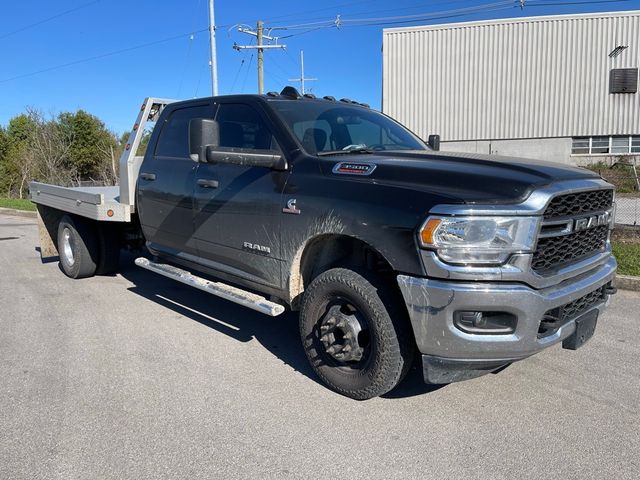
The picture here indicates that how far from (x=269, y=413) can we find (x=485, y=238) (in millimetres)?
1728

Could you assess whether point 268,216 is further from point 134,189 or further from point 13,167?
point 13,167

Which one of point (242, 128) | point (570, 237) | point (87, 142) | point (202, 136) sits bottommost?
point (570, 237)

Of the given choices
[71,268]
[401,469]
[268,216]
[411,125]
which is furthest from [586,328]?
[411,125]

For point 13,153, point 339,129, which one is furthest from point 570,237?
point 13,153

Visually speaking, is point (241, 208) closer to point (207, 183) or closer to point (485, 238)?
point (207, 183)

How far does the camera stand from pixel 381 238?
10.5ft

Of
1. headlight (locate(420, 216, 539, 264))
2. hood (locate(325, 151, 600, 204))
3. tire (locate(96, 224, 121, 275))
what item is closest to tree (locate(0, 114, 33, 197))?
tire (locate(96, 224, 121, 275))

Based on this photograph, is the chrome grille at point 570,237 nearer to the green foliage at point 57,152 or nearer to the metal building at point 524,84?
the metal building at point 524,84

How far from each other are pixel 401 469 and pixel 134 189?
177 inches

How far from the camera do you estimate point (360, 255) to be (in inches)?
147

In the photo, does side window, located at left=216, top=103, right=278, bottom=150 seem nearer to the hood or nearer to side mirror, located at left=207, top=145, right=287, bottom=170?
side mirror, located at left=207, top=145, right=287, bottom=170

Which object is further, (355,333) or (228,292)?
(228,292)

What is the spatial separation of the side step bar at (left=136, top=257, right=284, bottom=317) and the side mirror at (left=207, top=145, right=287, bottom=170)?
1.02 meters

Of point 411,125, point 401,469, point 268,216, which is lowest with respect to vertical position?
point 401,469
